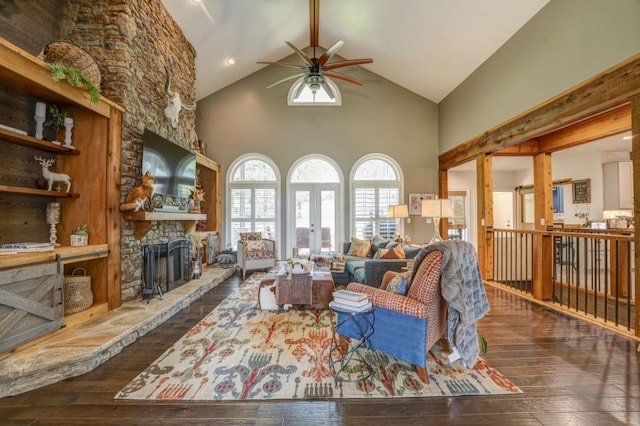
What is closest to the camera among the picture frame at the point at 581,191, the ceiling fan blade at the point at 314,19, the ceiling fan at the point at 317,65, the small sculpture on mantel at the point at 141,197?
the small sculpture on mantel at the point at 141,197

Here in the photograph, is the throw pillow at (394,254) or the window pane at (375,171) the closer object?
the throw pillow at (394,254)

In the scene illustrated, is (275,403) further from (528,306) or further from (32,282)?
(528,306)

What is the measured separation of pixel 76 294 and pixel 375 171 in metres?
6.15

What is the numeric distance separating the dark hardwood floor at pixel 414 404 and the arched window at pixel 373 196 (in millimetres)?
4647

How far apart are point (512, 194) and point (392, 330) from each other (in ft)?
28.3

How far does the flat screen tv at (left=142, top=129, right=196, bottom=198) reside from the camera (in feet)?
12.4

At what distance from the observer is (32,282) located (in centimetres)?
242

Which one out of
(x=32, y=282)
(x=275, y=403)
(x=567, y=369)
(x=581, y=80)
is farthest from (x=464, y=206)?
(x=32, y=282)

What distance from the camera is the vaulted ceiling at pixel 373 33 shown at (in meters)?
4.37

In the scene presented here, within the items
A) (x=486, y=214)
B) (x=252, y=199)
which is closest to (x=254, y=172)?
(x=252, y=199)

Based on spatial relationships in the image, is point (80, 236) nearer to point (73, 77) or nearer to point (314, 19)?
point (73, 77)

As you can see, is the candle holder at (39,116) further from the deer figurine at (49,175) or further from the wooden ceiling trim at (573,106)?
the wooden ceiling trim at (573,106)

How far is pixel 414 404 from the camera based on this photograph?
194cm

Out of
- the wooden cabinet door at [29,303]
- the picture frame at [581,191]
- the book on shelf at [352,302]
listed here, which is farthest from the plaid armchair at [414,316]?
the picture frame at [581,191]
